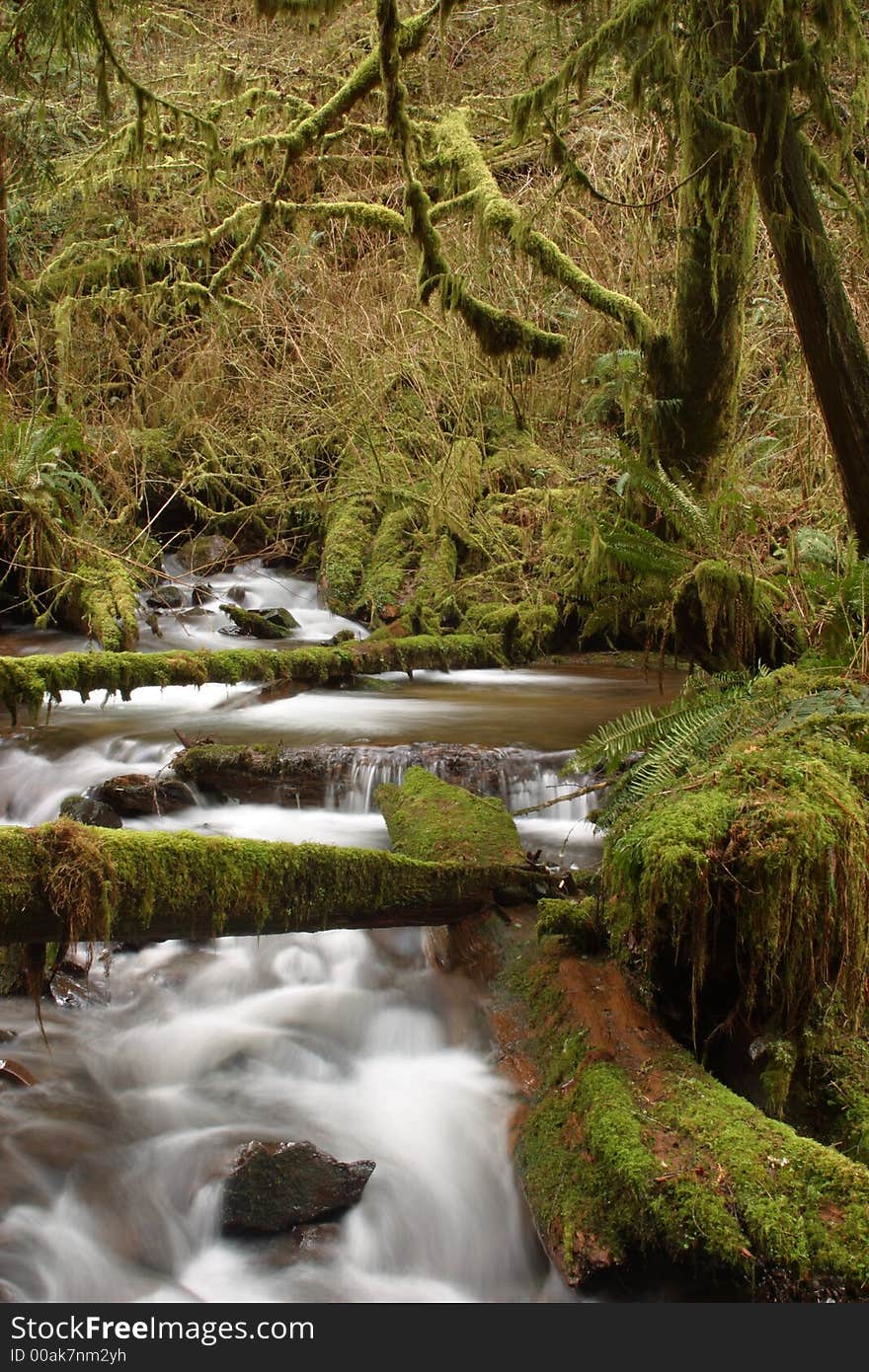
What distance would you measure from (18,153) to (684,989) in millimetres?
12402

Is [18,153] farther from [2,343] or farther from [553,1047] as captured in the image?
[553,1047]

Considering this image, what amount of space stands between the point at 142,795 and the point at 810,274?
15.1 feet

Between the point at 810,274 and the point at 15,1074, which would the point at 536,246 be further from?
the point at 15,1074

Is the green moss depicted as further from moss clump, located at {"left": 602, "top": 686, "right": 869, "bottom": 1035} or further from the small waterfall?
the small waterfall

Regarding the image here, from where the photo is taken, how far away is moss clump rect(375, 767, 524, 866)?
4.52 m

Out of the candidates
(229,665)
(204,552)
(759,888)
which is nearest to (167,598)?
(204,552)

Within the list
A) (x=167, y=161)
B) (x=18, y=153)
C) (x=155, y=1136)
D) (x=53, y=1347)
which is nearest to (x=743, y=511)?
(x=155, y=1136)

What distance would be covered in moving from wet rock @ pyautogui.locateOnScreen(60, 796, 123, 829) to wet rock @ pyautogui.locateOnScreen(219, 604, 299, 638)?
4892 mm

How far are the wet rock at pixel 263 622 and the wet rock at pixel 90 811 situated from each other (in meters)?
4.89

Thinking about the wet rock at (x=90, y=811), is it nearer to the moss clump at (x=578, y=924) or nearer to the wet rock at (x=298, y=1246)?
the wet rock at (x=298, y=1246)

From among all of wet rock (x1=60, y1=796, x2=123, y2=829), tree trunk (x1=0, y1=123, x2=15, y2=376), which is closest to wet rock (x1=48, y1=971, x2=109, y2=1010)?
wet rock (x1=60, y1=796, x2=123, y2=829)

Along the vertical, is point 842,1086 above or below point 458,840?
below

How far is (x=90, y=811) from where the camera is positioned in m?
5.67

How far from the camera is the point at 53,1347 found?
284 centimetres
